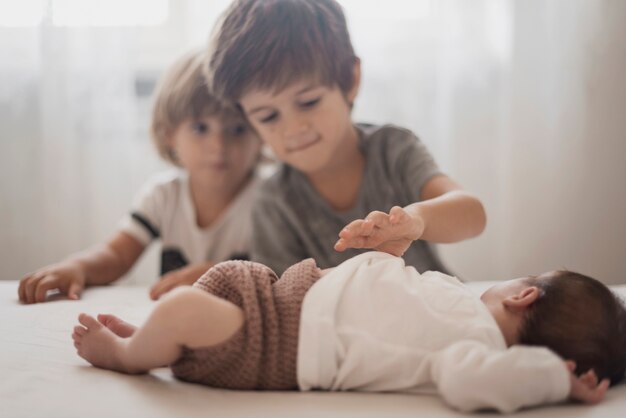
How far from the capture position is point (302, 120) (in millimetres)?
1320

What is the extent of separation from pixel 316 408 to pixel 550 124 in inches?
47.9

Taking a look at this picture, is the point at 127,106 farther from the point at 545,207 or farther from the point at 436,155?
the point at 545,207

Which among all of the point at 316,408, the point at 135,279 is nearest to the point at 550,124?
the point at 135,279

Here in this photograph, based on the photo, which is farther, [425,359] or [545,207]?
[545,207]

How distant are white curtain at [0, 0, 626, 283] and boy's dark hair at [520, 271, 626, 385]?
98 cm

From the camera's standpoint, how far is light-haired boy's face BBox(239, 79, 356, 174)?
1.30 m

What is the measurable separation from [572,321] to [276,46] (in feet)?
2.34

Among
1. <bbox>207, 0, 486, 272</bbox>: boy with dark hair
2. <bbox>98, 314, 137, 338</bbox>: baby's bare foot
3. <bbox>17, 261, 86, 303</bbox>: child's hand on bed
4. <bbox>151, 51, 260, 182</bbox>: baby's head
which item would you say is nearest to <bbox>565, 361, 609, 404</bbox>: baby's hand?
<bbox>207, 0, 486, 272</bbox>: boy with dark hair

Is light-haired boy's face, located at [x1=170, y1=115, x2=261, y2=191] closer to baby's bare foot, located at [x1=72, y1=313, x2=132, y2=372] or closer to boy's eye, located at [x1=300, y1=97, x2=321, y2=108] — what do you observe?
boy's eye, located at [x1=300, y1=97, x2=321, y2=108]

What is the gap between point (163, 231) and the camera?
5.52 ft

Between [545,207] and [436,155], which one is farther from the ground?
[436,155]

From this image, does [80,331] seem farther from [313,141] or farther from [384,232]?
[313,141]

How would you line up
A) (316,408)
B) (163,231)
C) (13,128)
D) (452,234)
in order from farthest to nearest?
1. (13,128)
2. (163,231)
3. (452,234)
4. (316,408)

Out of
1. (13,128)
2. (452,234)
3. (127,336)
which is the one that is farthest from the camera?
(13,128)
